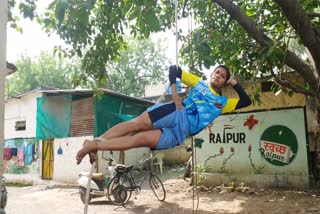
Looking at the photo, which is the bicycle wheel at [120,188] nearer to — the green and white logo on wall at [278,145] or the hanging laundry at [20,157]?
the green and white logo on wall at [278,145]

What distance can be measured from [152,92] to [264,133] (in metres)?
10.9

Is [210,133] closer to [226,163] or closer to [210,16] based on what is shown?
[226,163]

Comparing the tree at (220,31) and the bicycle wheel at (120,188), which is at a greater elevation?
the tree at (220,31)

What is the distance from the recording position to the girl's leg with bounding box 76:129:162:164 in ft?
9.84

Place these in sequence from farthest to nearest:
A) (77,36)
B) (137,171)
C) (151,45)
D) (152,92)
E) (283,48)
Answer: (151,45) → (152,92) → (137,171) → (77,36) → (283,48)

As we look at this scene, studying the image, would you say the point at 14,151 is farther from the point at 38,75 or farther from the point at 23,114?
the point at 38,75

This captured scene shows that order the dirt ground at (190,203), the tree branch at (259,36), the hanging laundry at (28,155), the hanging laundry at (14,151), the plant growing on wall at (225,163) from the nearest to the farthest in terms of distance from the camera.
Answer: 1. the tree branch at (259,36)
2. the dirt ground at (190,203)
3. the plant growing on wall at (225,163)
4. the hanging laundry at (28,155)
5. the hanging laundry at (14,151)

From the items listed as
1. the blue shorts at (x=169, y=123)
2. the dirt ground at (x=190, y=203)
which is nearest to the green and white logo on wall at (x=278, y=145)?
the dirt ground at (x=190, y=203)

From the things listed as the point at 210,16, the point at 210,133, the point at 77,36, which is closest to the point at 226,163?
the point at 210,133

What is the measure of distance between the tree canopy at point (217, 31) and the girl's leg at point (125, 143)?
1.10 meters

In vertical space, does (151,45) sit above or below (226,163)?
above

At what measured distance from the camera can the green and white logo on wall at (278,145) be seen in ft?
26.6

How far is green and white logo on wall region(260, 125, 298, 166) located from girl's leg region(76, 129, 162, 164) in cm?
583

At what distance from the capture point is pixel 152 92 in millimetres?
18906
